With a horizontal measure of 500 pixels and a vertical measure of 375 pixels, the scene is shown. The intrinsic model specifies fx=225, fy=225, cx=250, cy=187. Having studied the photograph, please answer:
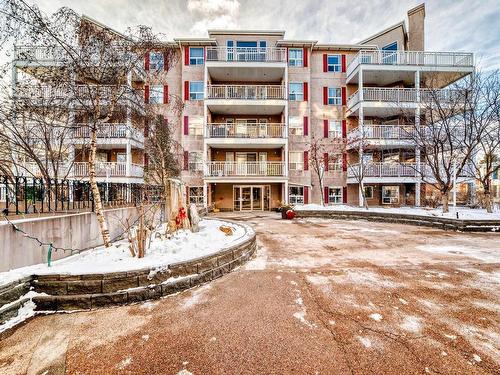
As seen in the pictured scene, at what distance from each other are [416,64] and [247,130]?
14275mm

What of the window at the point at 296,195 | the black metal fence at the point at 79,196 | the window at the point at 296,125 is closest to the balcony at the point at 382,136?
the window at the point at 296,125

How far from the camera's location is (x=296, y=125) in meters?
19.4

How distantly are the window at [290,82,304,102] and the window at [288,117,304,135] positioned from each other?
1.78 meters

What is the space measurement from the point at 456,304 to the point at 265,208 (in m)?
16.3

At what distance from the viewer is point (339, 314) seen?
10.1ft

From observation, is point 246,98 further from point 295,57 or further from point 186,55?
point 186,55

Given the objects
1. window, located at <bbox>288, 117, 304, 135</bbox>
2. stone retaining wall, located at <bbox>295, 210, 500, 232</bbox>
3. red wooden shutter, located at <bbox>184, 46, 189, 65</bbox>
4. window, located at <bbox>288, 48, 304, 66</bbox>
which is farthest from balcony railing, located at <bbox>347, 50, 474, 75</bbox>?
red wooden shutter, located at <bbox>184, 46, 189, 65</bbox>

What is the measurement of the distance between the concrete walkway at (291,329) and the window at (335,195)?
1459cm

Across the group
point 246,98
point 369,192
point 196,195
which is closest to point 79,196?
point 196,195

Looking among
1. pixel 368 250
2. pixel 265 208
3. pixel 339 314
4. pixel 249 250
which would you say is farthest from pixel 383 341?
pixel 265 208

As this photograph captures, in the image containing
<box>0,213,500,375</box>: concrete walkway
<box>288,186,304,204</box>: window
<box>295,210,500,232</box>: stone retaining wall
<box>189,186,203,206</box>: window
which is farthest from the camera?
<box>288,186,304,204</box>: window

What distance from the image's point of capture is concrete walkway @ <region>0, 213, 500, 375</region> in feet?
7.12

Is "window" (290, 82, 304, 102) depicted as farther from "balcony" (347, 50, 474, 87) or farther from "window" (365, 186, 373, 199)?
"window" (365, 186, 373, 199)

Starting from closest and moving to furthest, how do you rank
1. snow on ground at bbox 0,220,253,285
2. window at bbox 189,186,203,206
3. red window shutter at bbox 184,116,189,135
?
snow on ground at bbox 0,220,253,285
window at bbox 189,186,203,206
red window shutter at bbox 184,116,189,135
